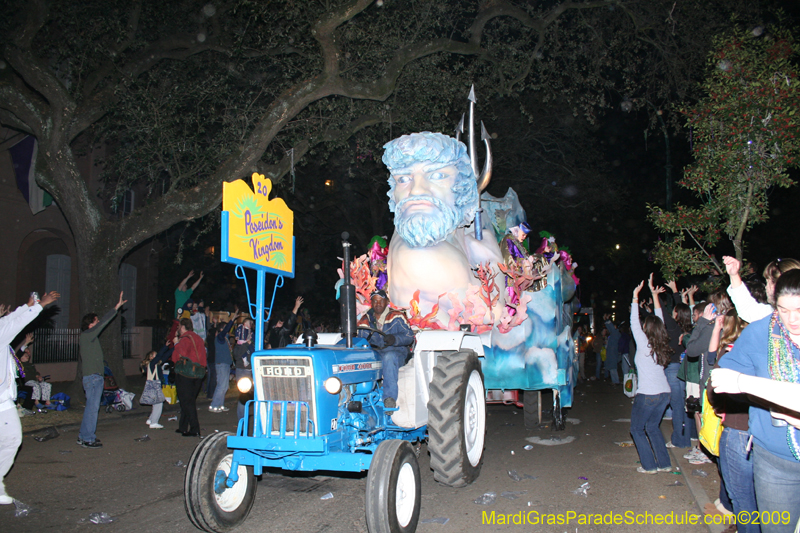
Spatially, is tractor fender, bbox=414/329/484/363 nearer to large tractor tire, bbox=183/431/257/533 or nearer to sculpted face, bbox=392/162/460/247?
sculpted face, bbox=392/162/460/247

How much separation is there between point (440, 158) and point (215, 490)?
4.43 metres

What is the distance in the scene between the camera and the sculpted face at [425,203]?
6.94 m

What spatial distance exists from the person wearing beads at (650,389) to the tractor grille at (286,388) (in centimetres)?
345

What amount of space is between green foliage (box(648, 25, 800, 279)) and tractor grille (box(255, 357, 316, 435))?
21.3 ft

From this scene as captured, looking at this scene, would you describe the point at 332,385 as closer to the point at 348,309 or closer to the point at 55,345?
the point at 348,309

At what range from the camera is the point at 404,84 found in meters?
12.7

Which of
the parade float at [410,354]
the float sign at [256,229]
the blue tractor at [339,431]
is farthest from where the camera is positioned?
the float sign at [256,229]

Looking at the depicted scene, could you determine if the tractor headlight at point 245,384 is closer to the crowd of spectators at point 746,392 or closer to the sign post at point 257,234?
the sign post at point 257,234

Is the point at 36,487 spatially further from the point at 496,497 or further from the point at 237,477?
the point at 496,497

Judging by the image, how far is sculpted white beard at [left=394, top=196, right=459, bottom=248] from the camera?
22.7 feet

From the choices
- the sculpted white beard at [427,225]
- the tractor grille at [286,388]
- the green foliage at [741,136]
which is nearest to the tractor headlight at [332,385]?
the tractor grille at [286,388]

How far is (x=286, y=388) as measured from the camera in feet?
15.2

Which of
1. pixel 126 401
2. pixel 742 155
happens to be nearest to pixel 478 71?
pixel 742 155

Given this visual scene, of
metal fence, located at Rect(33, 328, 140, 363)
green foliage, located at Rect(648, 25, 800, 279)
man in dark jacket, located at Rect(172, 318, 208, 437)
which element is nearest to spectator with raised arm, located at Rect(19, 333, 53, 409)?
man in dark jacket, located at Rect(172, 318, 208, 437)
